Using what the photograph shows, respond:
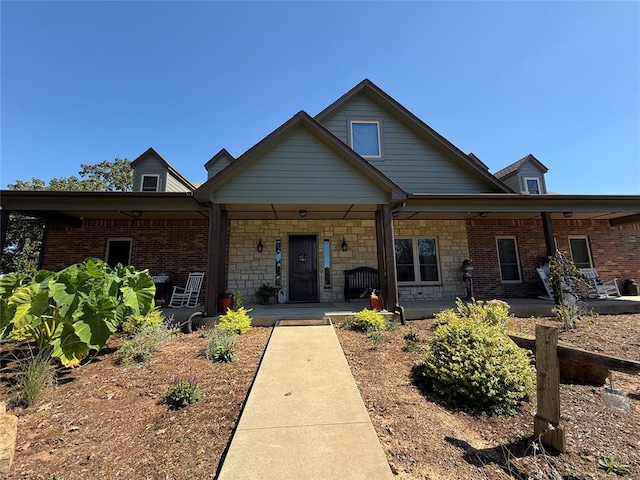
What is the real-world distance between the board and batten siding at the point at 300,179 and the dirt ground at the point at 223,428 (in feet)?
12.4

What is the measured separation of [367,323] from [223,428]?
3478mm

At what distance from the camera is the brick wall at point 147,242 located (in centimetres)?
854

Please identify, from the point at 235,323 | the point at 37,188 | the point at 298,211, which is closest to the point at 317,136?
the point at 298,211

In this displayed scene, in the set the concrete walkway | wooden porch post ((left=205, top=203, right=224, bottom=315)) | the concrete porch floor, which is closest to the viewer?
the concrete walkway

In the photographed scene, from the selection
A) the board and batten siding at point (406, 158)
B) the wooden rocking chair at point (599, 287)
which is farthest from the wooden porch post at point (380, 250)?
the wooden rocking chair at point (599, 287)

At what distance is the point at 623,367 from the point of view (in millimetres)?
1965

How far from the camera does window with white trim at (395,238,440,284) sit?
9.05 meters

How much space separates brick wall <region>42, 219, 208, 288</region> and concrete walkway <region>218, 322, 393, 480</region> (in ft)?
20.3

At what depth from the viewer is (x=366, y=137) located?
942 cm

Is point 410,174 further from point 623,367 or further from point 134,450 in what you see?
point 134,450

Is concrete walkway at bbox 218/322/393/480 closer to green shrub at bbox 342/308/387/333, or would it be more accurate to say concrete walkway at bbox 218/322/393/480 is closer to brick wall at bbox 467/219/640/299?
green shrub at bbox 342/308/387/333

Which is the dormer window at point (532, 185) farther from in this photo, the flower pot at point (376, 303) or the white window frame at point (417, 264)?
the flower pot at point (376, 303)

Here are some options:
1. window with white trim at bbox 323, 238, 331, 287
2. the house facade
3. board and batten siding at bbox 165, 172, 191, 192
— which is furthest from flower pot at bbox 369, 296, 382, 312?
board and batten siding at bbox 165, 172, 191, 192

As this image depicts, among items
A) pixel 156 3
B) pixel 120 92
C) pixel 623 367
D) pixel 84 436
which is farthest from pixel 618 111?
pixel 120 92
